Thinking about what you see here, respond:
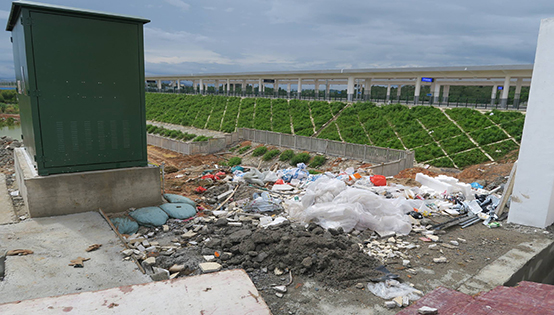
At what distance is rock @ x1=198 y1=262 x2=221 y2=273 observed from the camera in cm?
→ 465

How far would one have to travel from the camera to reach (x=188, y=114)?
43.2 metres

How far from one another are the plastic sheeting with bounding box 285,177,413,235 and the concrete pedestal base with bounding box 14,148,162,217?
316 centimetres

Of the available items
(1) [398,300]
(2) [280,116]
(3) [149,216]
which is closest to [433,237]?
(1) [398,300]

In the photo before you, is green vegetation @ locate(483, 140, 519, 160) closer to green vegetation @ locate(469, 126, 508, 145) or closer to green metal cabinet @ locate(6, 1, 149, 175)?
green vegetation @ locate(469, 126, 508, 145)

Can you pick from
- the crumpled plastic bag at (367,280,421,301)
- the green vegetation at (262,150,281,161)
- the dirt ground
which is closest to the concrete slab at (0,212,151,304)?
the dirt ground

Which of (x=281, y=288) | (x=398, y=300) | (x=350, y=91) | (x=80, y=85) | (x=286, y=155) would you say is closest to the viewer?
(x=398, y=300)

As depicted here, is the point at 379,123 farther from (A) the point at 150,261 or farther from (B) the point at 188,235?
(A) the point at 150,261

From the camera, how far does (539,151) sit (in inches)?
262

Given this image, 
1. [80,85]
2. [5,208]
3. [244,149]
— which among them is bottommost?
[244,149]

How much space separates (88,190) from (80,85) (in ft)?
6.21

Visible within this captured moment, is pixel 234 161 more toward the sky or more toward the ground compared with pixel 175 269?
more toward the ground

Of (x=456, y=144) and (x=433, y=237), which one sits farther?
(x=456, y=144)

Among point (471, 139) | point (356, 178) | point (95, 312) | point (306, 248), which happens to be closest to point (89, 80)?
point (95, 312)

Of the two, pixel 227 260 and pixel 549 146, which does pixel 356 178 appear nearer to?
pixel 549 146
